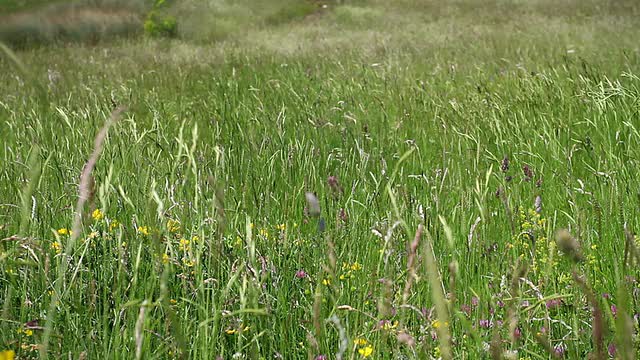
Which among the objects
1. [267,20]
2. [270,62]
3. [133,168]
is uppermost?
[133,168]

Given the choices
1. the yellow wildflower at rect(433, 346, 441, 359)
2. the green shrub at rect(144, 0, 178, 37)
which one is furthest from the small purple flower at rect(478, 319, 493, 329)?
the green shrub at rect(144, 0, 178, 37)

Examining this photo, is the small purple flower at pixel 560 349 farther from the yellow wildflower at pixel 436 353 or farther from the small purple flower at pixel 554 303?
the yellow wildflower at pixel 436 353

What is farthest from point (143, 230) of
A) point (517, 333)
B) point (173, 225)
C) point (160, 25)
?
point (160, 25)

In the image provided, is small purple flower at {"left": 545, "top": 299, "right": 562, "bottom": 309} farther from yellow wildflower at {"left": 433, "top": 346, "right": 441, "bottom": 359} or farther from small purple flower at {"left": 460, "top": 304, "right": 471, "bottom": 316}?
yellow wildflower at {"left": 433, "top": 346, "right": 441, "bottom": 359}

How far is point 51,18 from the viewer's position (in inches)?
535

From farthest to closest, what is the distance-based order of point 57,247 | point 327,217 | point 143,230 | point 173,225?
1. point 327,217
2. point 173,225
3. point 143,230
4. point 57,247

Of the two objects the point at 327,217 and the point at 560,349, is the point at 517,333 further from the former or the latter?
the point at 327,217

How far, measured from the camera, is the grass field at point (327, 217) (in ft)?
4.15

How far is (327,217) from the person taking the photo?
213 centimetres

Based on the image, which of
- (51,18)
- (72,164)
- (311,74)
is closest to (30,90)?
(311,74)

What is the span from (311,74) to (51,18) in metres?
10.3

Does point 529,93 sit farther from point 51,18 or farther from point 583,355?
point 51,18

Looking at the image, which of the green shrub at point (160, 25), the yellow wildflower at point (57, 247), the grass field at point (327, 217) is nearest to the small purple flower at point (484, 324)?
the grass field at point (327, 217)

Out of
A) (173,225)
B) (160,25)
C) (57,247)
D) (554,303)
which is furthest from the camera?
(160,25)
